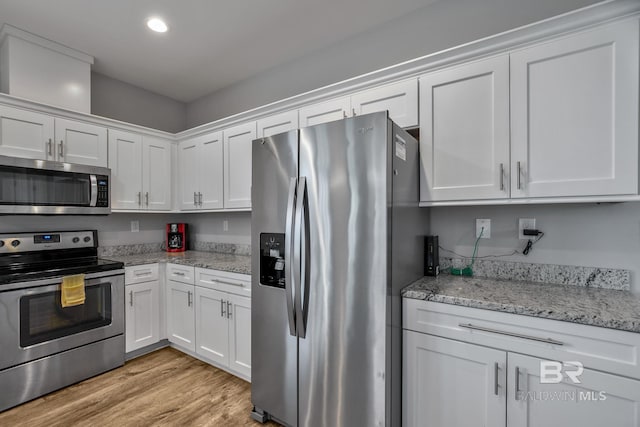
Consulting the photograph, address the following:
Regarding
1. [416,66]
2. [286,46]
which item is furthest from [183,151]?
[416,66]

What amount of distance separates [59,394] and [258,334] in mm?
1691

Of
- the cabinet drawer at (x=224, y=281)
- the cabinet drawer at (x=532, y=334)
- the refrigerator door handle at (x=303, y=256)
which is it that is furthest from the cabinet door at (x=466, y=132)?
the cabinet drawer at (x=224, y=281)

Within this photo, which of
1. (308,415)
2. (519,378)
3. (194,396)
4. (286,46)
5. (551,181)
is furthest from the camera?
(286,46)

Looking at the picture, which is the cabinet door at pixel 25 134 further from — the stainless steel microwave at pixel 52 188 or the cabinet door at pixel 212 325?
the cabinet door at pixel 212 325

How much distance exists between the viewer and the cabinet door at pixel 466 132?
1.63 meters

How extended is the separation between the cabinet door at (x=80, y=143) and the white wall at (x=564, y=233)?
316 centimetres

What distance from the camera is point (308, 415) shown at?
1.68 m

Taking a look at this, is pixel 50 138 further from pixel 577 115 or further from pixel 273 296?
pixel 577 115

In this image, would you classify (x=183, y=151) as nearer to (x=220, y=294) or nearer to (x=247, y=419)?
(x=220, y=294)

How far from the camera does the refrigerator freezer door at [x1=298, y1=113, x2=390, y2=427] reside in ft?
4.73

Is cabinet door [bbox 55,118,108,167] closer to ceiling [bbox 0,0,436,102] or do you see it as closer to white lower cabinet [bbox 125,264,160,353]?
ceiling [bbox 0,0,436,102]

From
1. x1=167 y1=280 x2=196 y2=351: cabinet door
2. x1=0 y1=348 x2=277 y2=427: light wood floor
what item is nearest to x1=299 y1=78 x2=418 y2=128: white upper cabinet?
x1=167 y1=280 x2=196 y2=351: cabinet door

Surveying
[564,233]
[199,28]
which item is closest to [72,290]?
[199,28]

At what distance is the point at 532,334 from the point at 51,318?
3.14 meters
